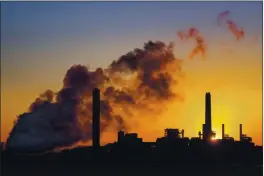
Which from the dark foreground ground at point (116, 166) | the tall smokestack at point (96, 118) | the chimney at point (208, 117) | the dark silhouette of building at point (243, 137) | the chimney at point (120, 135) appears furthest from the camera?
the dark silhouette of building at point (243, 137)

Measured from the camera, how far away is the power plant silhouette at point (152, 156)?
133 ft

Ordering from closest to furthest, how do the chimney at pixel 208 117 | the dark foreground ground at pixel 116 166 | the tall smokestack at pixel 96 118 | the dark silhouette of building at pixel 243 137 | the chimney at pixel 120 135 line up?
1. the dark foreground ground at pixel 116 166
2. the tall smokestack at pixel 96 118
3. the chimney at pixel 208 117
4. the chimney at pixel 120 135
5. the dark silhouette of building at pixel 243 137

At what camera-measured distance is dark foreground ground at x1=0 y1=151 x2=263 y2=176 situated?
37.9 m

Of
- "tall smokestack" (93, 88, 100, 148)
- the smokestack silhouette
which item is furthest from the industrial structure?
"tall smokestack" (93, 88, 100, 148)

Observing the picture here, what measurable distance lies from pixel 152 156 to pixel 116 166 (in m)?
4.12

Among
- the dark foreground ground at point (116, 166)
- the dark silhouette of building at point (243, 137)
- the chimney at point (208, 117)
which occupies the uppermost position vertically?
the chimney at point (208, 117)

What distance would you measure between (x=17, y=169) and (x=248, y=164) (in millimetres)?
22896

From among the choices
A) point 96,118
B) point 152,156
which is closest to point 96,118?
A: point 96,118

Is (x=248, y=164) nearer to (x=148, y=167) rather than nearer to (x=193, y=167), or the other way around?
(x=193, y=167)

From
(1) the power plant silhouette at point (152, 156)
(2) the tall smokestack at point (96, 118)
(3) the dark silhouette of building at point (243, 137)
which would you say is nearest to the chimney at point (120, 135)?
(1) the power plant silhouette at point (152, 156)

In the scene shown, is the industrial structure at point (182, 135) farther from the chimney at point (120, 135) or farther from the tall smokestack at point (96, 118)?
the tall smokestack at point (96, 118)

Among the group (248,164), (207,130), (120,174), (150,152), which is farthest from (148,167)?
(248,164)

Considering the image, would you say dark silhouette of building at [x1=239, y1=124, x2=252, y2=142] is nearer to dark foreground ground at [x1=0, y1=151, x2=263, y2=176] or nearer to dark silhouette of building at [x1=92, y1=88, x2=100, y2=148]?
dark foreground ground at [x1=0, y1=151, x2=263, y2=176]

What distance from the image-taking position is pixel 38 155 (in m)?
44.3
